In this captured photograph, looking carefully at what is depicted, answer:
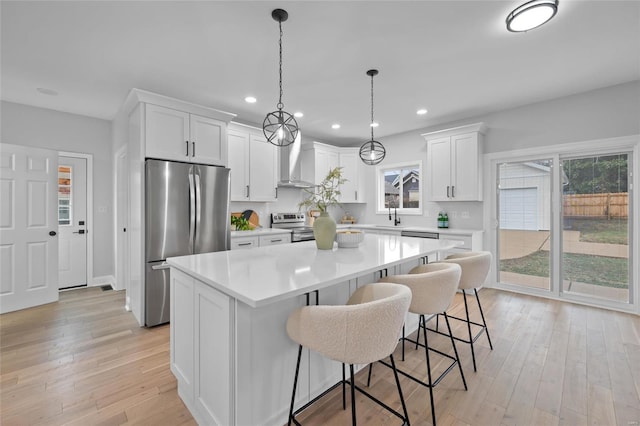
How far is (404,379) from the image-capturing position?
6.77 feet

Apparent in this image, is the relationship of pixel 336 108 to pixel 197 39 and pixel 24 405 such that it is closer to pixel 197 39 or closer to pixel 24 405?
pixel 197 39

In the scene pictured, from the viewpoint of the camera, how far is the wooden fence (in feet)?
11.2

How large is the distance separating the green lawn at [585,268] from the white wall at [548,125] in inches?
32.3

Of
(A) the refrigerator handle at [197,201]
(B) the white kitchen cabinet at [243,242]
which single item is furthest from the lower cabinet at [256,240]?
(A) the refrigerator handle at [197,201]

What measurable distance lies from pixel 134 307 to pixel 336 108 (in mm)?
3558

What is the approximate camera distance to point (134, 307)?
3279 mm

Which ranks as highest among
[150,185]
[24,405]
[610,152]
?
[610,152]

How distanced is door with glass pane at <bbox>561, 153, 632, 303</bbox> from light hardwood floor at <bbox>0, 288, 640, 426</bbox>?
47 centimetres

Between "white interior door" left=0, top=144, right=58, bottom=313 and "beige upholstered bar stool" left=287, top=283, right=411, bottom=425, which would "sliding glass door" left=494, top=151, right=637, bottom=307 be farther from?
"white interior door" left=0, top=144, right=58, bottom=313

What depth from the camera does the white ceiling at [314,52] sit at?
6.77ft

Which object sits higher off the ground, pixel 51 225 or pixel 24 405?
pixel 51 225

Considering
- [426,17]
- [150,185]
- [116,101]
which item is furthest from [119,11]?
[426,17]

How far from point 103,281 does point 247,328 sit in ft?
14.4

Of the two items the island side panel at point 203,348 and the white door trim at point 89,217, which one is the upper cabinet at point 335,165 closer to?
the white door trim at point 89,217
